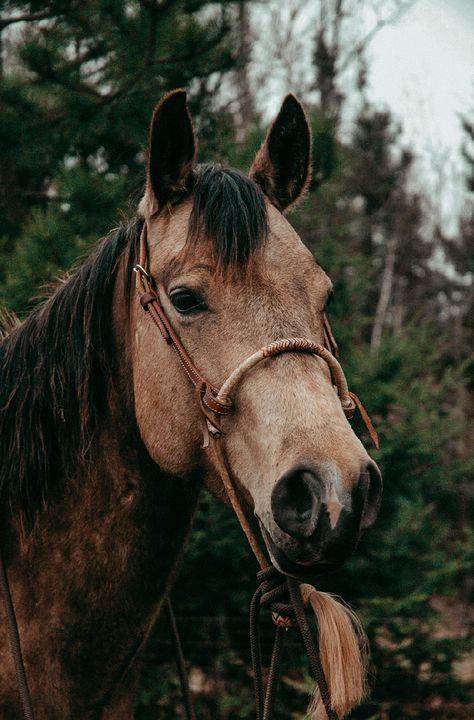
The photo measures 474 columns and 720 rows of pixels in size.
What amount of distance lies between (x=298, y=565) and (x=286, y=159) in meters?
1.36

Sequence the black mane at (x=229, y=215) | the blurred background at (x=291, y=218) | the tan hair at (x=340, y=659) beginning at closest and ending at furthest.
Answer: the tan hair at (x=340, y=659) < the black mane at (x=229, y=215) < the blurred background at (x=291, y=218)

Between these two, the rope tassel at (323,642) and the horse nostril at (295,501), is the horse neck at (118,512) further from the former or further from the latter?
the horse nostril at (295,501)

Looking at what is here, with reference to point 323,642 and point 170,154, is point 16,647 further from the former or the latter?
point 170,154

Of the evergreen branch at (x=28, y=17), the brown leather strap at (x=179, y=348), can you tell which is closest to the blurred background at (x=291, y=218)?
Answer: the evergreen branch at (x=28, y=17)

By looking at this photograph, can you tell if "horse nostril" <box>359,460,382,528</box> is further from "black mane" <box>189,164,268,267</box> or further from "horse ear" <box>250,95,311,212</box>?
"horse ear" <box>250,95,311,212</box>

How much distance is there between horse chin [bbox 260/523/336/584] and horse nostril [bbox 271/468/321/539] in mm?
82

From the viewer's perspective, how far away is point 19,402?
2.26 meters

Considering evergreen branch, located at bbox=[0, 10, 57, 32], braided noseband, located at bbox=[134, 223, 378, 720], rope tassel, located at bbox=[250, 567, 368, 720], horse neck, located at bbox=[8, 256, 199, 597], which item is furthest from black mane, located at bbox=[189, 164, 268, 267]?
evergreen branch, located at bbox=[0, 10, 57, 32]

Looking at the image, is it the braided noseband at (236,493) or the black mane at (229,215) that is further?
the black mane at (229,215)

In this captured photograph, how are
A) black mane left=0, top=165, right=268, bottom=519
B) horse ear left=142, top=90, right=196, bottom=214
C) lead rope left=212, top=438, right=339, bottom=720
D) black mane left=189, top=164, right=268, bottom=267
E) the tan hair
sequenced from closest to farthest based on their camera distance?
the tan hair
lead rope left=212, top=438, right=339, bottom=720
black mane left=189, top=164, right=268, bottom=267
horse ear left=142, top=90, right=196, bottom=214
black mane left=0, top=165, right=268, bottom=519

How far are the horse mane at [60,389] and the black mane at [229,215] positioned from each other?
292mm

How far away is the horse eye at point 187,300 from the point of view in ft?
6.43

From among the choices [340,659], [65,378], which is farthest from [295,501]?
[65,378]

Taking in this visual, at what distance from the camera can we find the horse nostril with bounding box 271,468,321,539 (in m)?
Answer: 1.57
